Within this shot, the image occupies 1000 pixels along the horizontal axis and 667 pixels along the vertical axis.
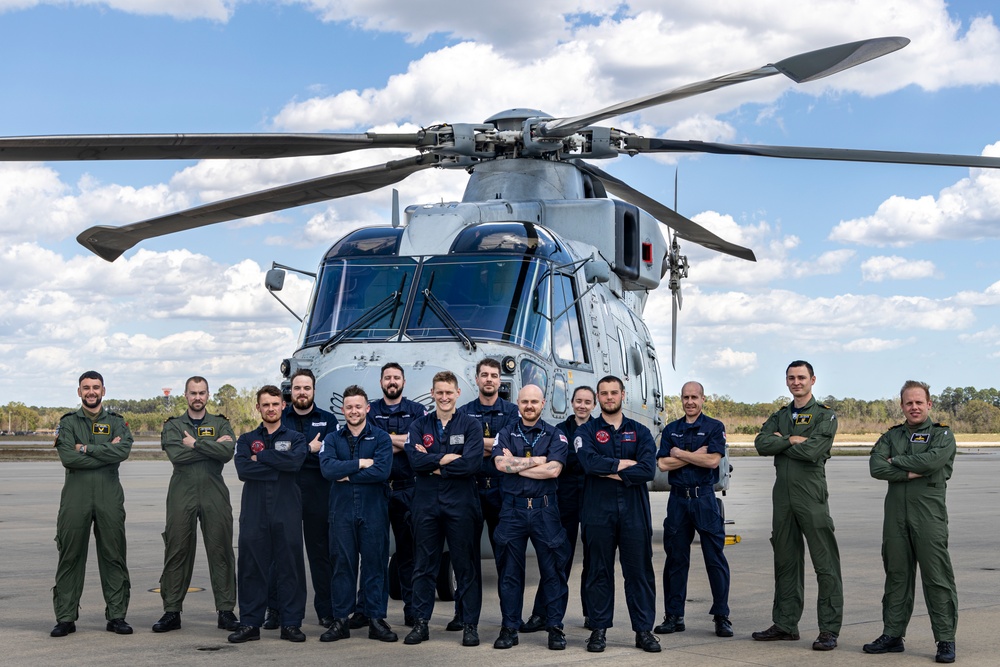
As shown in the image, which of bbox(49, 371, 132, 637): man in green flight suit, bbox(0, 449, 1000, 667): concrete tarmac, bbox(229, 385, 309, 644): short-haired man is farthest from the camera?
bbox(49, 371, 132, 637): man in green flight suit

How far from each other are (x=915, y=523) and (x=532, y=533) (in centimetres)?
240

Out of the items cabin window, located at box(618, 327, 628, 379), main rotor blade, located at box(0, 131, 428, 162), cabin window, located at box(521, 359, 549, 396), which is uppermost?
main rotor blade, located at box(0, 131, 428, 162)

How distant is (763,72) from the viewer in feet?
25.0

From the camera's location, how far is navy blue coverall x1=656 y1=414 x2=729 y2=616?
24.7 feet

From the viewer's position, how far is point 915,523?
22.4 ft

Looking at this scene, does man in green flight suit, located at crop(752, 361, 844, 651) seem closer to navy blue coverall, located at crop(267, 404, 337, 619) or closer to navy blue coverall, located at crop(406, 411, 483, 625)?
navy blue coverall, located at crop(406, 411, 483, 625)

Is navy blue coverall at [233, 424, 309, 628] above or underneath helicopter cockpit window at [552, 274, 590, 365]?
underneath

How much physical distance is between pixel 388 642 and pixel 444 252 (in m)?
3.80

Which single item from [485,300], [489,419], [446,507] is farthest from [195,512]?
[485,300]

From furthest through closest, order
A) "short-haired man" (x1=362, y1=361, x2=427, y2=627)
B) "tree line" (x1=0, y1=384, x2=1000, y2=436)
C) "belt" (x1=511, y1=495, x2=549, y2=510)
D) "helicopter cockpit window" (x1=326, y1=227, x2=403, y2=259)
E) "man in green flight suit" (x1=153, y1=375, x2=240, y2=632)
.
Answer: "tree line" (x1=0, y1=384, x2=1000, y2=436), "helicopter cockpit window" (x1=326, y1=227, x2=403, y2=259), "short-haired man" (x1=362, y1=361, x2=427, y2=627), "man in green flight suit" (x1=153, y1=375, x2=240, y2=632), "belt" (x1=511, y1=495, x2=549, y2=510)

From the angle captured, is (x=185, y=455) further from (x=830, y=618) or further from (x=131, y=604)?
(x=830, y=618)

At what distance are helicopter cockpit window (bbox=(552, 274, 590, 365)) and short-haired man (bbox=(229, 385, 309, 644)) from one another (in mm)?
2927

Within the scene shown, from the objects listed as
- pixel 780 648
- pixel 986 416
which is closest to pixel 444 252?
pixel 780 648

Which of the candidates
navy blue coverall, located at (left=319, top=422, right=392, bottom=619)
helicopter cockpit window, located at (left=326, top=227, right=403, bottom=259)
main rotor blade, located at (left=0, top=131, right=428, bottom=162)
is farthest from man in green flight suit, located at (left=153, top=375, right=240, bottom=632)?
helicopter cockpit window, located at (left=326, top=227, right=403, bottom=259)
